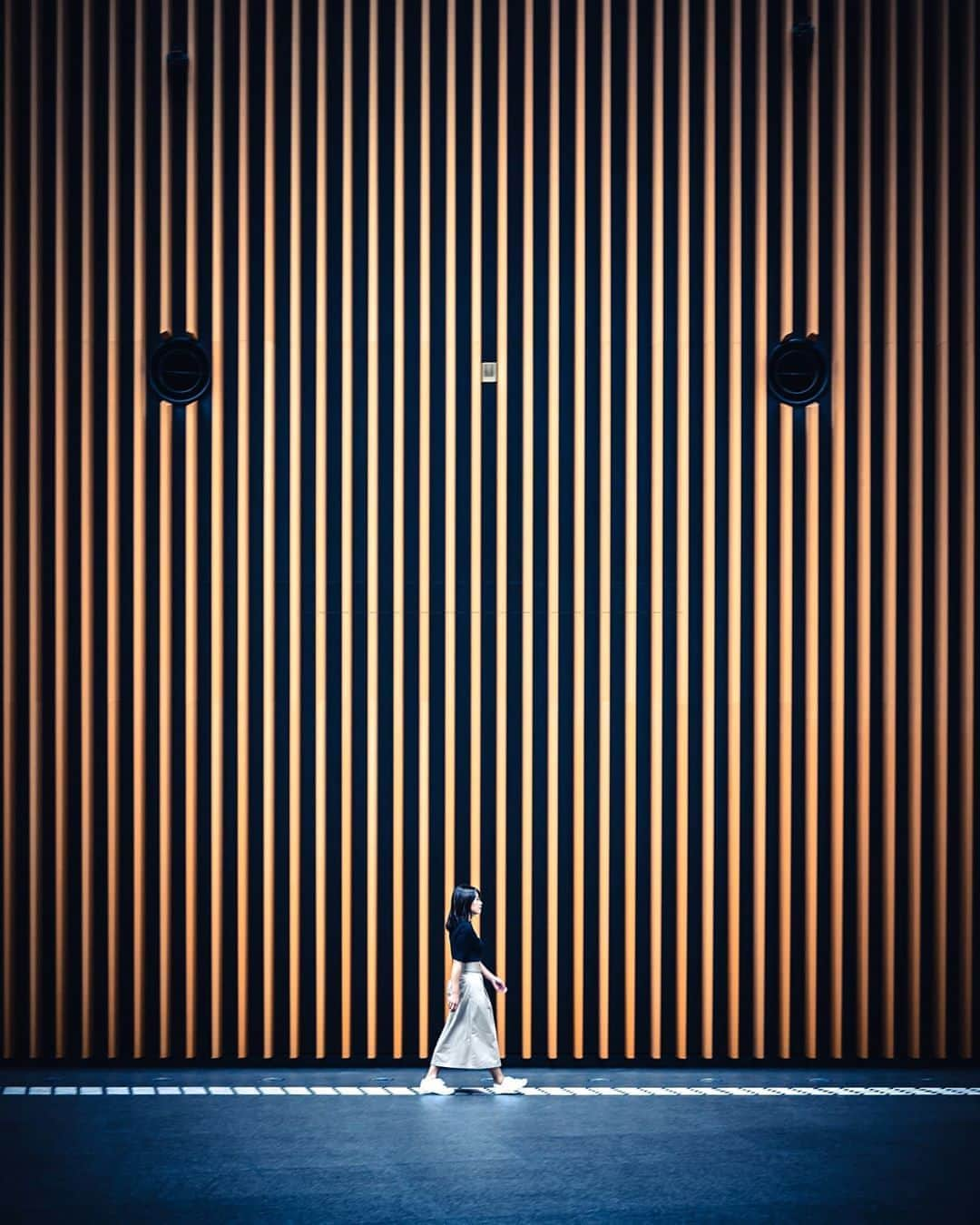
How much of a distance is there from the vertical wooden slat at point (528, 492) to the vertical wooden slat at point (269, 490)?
4.83ft

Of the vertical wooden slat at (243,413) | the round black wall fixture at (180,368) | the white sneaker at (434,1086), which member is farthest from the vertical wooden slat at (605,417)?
the round black wall fixture at (180,368)

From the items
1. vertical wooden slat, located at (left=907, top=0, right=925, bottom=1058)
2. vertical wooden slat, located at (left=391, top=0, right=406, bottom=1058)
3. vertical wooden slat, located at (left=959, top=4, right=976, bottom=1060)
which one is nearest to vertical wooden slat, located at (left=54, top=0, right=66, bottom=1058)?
vertical wooden slat, located at (left=391, top=0, right=406, bottom=1058)

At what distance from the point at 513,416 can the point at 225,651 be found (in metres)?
2.65

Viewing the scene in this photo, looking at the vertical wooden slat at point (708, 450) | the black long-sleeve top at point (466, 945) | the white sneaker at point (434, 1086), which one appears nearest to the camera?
the white sneaker at point (434, 1086)

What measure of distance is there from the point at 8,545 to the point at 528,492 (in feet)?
12.2

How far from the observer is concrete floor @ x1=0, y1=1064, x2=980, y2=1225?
18.8ft

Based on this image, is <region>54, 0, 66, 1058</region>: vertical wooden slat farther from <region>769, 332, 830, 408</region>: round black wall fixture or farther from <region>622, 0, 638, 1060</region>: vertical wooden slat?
<region>769, 332, 830, 408</region>: round black wall fixture

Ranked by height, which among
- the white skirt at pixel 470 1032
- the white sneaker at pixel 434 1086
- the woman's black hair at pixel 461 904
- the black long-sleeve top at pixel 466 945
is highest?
the woman's black hair at pixel 461 904

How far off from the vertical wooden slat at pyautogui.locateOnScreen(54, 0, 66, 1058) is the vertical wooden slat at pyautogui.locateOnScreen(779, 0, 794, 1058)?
502 centimetres

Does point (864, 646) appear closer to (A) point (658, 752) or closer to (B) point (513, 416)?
(A) point (658, 752)

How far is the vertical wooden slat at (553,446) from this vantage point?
28.3 ft

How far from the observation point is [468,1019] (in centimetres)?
789

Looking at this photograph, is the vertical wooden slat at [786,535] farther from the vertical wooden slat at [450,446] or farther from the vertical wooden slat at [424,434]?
the vertical wooden slat at [424,434]

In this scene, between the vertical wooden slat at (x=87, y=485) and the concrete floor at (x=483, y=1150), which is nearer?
the concrete floor at (x=483, y=1150)
